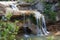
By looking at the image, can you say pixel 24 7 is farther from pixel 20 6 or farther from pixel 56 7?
pixel 56 7

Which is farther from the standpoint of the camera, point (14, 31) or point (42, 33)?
point (42, 33)

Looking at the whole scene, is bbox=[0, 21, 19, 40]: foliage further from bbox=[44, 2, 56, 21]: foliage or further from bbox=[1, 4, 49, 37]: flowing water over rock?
bbox=[44, 2, 56, 21]: foliage

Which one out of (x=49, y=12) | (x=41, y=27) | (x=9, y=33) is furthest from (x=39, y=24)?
(x=9, y=33)

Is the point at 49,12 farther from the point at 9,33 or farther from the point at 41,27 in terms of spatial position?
the point at 9,33

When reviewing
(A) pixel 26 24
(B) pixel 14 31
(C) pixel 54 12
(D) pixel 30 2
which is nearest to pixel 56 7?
(C) pixel 54 12

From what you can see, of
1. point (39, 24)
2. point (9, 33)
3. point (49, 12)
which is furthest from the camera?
point (49, 12)

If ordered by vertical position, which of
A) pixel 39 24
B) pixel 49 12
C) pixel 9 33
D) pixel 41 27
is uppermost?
pixel 9 33

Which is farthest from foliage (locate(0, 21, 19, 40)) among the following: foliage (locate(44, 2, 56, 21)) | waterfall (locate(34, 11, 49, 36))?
foliage (locate(44, 2, 56, 21))

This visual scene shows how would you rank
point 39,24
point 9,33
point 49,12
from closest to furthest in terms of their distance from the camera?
point 9,33, point 39,24, point 49,12

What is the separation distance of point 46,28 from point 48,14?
0.93 metres

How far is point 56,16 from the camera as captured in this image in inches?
419

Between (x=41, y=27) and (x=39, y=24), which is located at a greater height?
(x=39, y=24)

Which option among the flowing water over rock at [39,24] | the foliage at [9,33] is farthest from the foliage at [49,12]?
the foliage at [9,33]

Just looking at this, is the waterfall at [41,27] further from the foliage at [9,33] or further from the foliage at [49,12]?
the foliage at [9,33]
